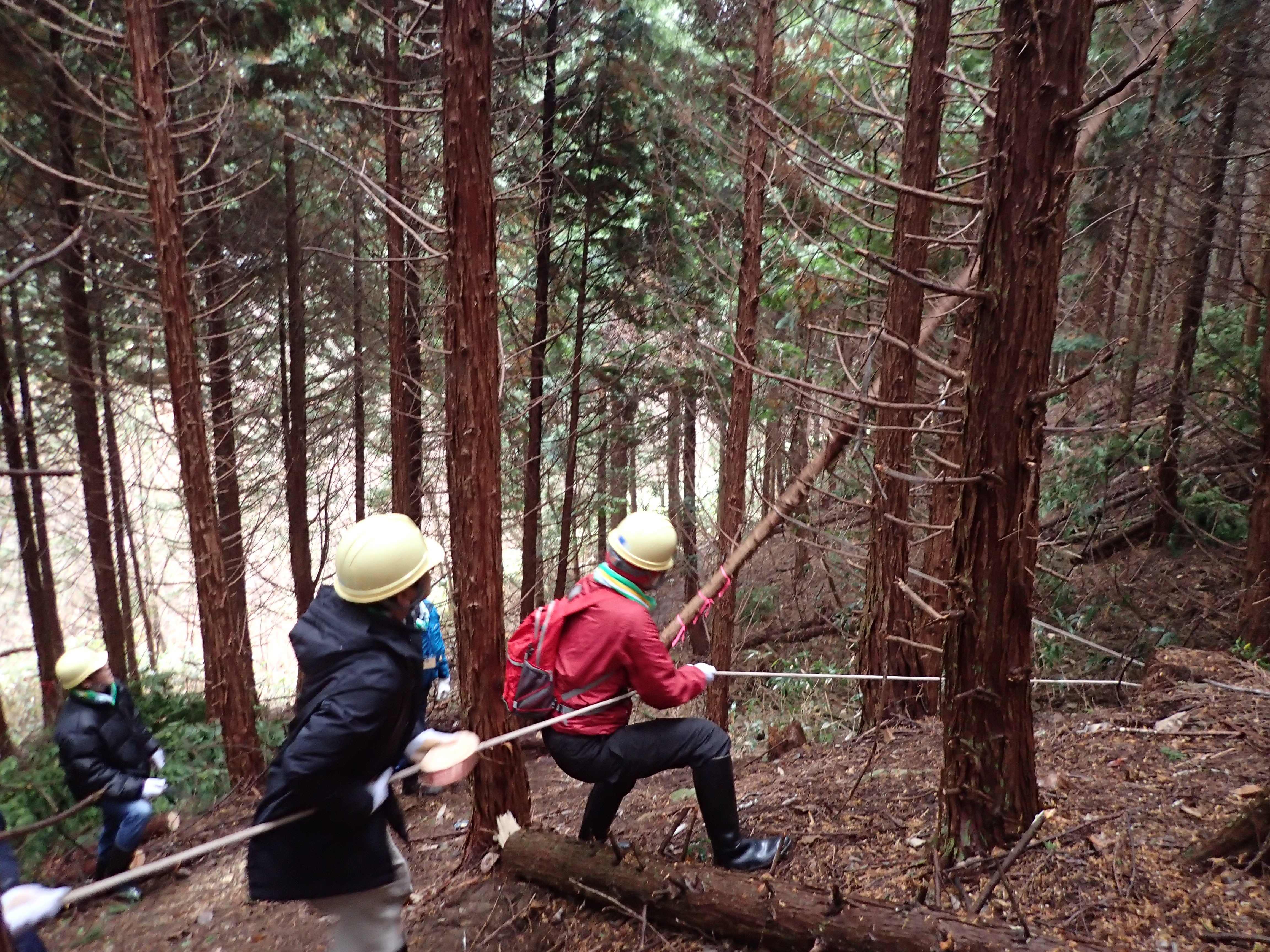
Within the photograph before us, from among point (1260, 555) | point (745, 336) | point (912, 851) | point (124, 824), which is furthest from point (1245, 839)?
point (124, 824)

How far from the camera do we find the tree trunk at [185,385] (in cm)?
783

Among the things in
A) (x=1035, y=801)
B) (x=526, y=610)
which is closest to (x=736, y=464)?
(x=526, y=610)

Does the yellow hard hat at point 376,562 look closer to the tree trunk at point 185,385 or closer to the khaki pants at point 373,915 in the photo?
the khaki pants at point 373,915

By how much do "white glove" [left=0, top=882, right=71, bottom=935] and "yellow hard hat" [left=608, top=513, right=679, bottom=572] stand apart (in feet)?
8.22

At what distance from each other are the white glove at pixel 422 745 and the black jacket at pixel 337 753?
0.96 feet

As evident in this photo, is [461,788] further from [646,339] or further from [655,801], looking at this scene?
[646,339]

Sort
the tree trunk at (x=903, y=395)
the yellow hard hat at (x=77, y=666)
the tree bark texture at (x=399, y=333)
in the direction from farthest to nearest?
the tree bark texture at (x=399, y=333)
the tree trunk at (x=903, y=395)
the yellow hard hat at (x=77, y=666)

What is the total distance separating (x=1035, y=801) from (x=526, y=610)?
10231 millimetres

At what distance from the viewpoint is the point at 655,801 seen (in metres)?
6.56

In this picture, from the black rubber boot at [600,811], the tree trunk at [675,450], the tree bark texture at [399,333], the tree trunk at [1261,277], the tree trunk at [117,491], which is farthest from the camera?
the tree trunk at [675,450]

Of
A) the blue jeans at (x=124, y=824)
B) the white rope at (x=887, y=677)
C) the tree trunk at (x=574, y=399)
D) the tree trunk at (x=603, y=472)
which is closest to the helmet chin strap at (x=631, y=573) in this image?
the white rope at (x=887, y=677)

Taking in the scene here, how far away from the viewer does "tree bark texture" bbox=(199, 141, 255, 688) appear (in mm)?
10945

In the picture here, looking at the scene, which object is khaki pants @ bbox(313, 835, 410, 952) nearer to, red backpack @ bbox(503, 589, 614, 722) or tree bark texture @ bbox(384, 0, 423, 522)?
red backpack @ bbox(503, 589, 614, 722)

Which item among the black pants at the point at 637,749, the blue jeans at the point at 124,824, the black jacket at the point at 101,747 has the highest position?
the black pants at the point at 637,749
